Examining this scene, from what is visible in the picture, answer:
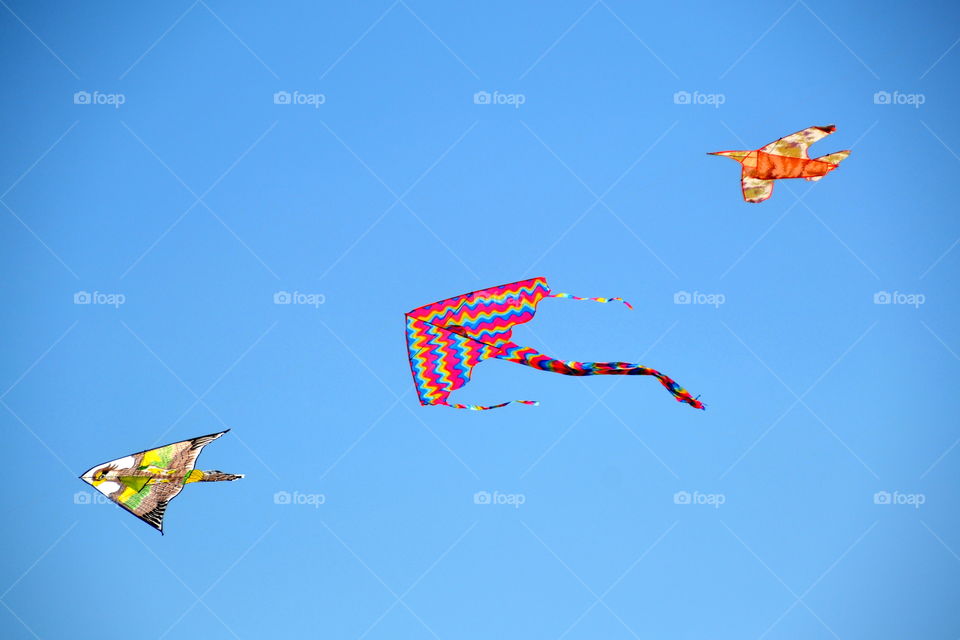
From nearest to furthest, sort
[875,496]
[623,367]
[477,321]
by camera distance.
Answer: [623,367] < [477,321] < [875,496]

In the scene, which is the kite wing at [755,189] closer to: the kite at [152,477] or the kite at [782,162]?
the kite at [782,162]

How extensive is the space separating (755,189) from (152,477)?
7737mm

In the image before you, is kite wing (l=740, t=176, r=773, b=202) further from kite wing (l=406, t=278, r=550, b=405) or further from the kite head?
kite wing (l=406, t=278, r=550, b=405)

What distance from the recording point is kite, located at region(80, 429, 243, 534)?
10820 millimetres

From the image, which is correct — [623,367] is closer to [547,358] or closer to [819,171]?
[547,358]

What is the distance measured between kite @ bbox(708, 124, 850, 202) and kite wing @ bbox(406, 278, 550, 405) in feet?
9.11

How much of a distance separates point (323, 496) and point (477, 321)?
2.83 meters

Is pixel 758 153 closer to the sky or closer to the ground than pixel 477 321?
closer to the sky

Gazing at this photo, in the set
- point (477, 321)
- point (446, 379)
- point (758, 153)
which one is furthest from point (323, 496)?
point (758, 153)

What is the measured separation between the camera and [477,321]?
10.6 metres

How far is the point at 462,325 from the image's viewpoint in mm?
10680

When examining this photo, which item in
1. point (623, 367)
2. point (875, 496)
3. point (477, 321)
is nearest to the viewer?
point (623, 367)

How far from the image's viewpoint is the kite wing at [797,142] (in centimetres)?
1113

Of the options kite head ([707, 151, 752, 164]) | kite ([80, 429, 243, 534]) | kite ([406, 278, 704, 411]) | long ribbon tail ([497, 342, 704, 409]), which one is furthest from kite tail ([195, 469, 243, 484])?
kite head ([707, 151, 752, 164])
